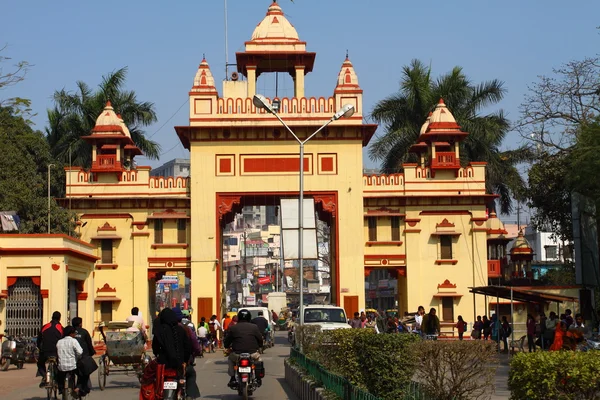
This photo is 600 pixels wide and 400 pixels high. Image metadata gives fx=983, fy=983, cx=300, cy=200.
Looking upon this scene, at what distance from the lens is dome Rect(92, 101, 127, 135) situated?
47812mm

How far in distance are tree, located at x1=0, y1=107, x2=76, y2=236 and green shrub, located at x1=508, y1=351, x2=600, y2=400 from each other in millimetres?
38611

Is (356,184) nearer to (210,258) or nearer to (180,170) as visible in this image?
(210,258)

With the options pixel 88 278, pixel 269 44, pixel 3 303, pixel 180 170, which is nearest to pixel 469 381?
pixel 3 303

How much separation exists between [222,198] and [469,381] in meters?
34.8

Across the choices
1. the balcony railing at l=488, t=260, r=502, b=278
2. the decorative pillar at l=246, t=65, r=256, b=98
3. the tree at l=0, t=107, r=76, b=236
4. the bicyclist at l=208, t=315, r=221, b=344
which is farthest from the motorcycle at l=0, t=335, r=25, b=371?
the balcony railing at l=488, t=260, r=502, b=278

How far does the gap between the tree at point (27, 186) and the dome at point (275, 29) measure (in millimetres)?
11804

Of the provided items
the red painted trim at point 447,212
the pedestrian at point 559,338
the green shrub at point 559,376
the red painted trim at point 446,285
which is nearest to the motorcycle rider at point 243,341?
the pedestrian at point 559,338

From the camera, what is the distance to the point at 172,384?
1288 centimetres

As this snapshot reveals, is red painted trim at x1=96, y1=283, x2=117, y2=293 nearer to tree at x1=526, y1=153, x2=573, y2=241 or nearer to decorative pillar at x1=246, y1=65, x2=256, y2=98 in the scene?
decorative pillar at x1=246, y1=65, x2=256, y2=98

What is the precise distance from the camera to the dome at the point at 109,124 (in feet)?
157

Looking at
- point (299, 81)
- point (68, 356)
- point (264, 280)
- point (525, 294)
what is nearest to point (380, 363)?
point (68, 356)

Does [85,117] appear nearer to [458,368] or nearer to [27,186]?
[27,186]

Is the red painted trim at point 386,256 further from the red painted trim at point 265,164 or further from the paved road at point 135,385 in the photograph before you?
the paved road at point 135,385

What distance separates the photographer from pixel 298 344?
2147 cm
